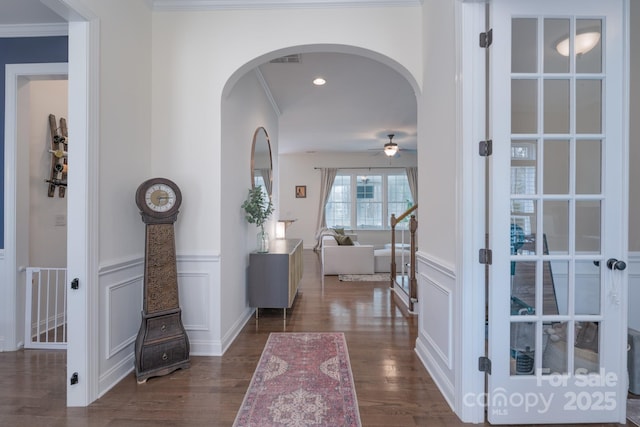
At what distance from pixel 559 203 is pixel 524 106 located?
0.59 meters

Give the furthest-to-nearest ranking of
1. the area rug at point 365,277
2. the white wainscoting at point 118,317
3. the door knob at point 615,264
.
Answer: the area rug at point 365,277 < the white wainscoting at point 118,317 < the door knob at point 615,264

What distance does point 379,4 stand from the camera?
264 centimetres

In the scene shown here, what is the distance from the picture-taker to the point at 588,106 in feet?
5.98

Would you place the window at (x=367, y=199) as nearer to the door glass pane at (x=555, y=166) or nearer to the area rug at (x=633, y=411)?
the area rug at (x=633, y=411)

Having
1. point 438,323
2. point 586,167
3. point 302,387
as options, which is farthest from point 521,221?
point 302,387

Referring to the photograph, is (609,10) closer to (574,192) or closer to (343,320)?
(574,192)

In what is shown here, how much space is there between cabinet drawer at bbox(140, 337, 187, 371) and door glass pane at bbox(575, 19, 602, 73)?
3182 millimetres

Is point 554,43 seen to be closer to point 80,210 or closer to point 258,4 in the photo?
point 258,4

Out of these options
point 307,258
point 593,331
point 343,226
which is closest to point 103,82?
point 593,331

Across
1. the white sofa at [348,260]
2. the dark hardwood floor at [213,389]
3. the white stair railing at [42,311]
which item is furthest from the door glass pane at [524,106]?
the white sofa at [348,260]

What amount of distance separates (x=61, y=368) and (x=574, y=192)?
3.76 metres

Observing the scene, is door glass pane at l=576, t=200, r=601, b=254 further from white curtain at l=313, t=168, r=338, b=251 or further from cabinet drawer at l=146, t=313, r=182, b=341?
white curtain at l=313, t=168, r=338, b=251

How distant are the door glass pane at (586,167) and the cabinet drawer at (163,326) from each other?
280cm

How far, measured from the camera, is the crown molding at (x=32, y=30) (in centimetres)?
280
